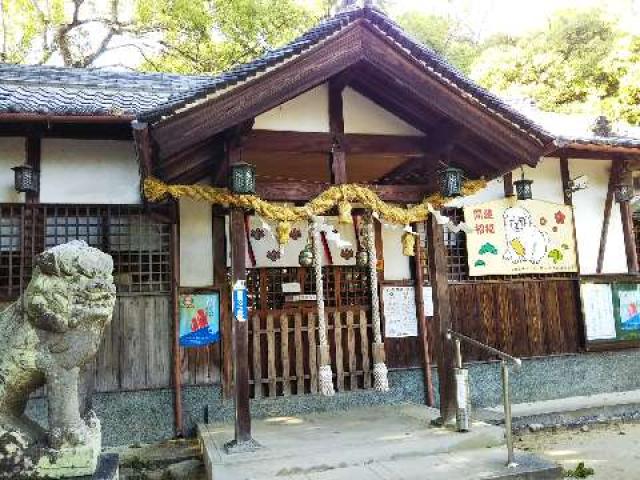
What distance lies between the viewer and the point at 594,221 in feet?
35.2

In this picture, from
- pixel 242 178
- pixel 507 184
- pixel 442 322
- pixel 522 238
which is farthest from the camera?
pixel 507 184

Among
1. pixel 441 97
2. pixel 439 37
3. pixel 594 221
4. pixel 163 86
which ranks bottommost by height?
pixel 594 221

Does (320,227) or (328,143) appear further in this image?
(328,143)

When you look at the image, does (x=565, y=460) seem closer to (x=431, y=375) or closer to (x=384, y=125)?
Answer: (x=431, y=375)

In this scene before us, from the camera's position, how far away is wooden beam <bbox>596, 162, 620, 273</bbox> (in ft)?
34.6

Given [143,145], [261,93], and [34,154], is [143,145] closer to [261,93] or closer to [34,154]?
[261,93]

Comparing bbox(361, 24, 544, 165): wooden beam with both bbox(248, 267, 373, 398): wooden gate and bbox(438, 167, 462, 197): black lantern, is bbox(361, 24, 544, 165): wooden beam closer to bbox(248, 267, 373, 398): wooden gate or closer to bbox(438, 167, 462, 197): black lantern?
bbox(438, 167, 462, 197): black lantern

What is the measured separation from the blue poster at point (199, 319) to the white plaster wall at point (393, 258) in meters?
3.21

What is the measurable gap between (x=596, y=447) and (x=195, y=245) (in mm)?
6880

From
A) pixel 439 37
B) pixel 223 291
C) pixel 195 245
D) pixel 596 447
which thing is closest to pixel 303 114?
pixel 195 245

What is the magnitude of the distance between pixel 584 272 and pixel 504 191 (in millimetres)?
2375

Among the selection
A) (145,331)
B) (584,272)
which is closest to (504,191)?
(584,272)

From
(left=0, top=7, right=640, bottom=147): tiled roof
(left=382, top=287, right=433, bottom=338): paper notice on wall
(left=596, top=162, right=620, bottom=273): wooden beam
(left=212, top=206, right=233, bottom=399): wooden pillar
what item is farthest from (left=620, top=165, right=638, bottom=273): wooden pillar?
(left=212, top=206, right=233, bottom=399): wooden pillar

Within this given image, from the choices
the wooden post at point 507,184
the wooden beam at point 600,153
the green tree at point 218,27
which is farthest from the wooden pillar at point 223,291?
the green tree at point 218,27
